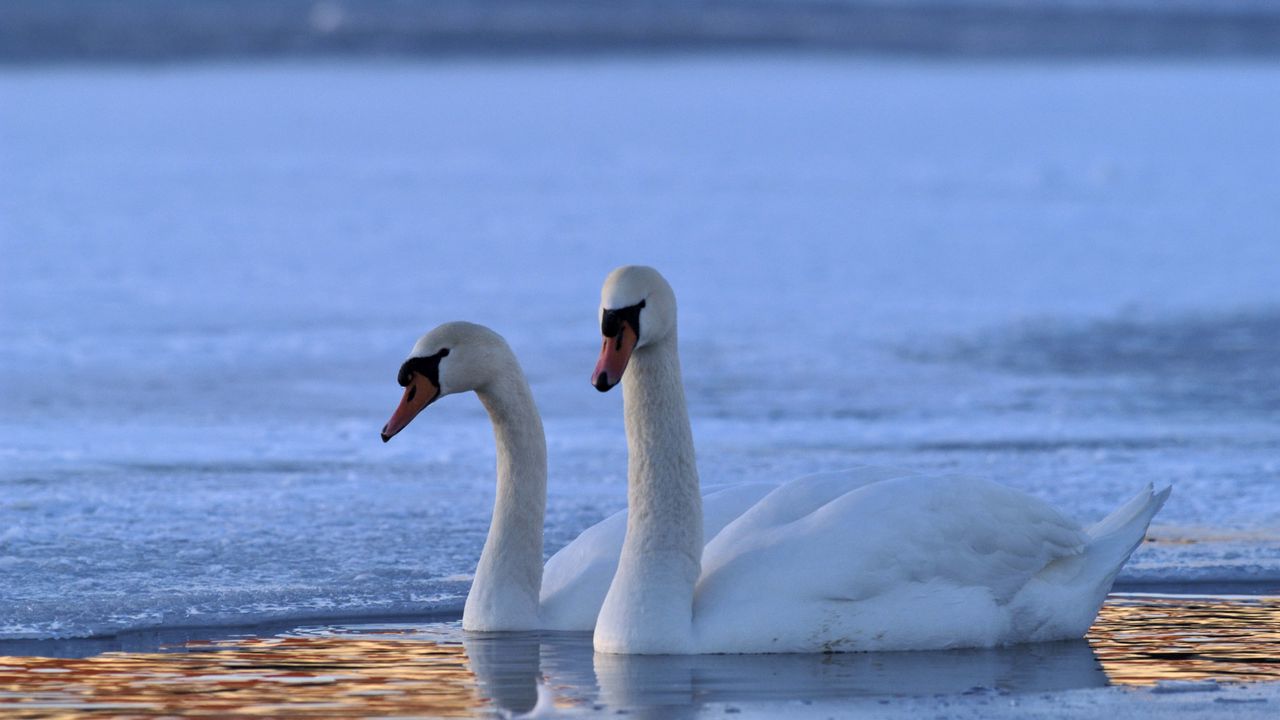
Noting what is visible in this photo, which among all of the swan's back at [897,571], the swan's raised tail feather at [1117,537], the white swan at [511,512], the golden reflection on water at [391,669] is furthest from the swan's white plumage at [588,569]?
the swan's raised tail feather at [1117,537]

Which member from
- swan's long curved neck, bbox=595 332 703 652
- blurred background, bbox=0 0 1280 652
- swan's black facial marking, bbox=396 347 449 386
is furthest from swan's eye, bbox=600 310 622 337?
blurred background, bbox=0 0 1280 652

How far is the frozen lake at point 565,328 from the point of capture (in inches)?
294

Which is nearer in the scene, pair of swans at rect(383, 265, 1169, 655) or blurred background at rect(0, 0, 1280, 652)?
pair of swans at rect(383, 265, 1169, 655)

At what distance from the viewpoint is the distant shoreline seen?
5741 cm

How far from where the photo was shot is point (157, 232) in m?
19.2

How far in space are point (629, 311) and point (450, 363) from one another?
2.39 ft

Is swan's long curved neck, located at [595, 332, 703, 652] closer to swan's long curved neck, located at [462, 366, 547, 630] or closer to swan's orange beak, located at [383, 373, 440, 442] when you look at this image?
swan's long curved neck, located at [462, 366, 547, 630]

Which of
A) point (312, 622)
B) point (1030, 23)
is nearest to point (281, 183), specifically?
point (312, 622)

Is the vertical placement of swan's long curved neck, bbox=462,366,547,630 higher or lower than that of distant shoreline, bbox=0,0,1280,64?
lower

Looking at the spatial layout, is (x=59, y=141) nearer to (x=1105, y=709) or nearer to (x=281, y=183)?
(x=281, y=183)

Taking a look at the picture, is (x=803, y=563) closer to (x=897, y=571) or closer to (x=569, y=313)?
(x=897, y=571)

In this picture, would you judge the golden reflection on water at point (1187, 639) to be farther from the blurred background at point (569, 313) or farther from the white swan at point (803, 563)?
the blurred background at point (569, 313)

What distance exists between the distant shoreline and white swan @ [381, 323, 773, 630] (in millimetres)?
47435

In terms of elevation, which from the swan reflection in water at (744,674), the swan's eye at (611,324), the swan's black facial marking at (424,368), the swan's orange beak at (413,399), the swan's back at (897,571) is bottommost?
the swan reflection in water at (744,674)
